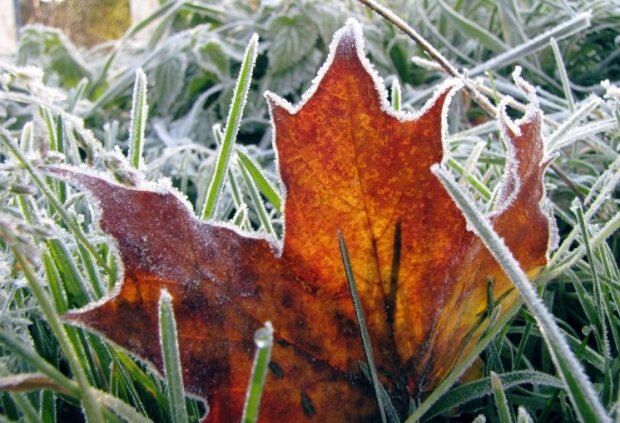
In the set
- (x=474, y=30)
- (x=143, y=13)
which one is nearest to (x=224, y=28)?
(x=474, y=30)

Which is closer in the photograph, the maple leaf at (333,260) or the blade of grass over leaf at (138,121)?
the maple leaf at (333,260)

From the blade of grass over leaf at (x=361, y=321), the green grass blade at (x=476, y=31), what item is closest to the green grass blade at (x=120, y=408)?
the blade of grass over leaf at (x=361, y=321)

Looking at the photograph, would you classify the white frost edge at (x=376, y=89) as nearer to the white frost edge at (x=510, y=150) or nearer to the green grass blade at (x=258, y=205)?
the white frost edge at (x=510, y=150)

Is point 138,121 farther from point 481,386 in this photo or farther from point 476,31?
point 476,31

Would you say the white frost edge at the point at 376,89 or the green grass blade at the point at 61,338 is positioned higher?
the white frost edge at the point at 376,89

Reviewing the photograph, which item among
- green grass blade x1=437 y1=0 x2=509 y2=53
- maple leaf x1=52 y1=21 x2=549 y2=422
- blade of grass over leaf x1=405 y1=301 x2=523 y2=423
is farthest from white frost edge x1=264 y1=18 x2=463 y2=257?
green grass blade x1=437 y1=0 x2=509 y2=53

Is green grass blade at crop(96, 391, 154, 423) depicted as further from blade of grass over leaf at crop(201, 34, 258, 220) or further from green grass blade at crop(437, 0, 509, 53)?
green grass blade at crop(437, 0, 509, 53)
